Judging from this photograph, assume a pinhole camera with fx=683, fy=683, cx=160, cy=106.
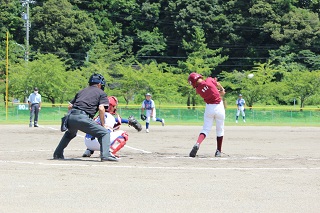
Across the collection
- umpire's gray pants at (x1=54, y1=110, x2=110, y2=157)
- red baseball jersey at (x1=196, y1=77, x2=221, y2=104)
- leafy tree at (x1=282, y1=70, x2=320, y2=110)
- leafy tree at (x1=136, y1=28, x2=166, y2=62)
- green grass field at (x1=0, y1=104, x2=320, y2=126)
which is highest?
leafy tree at (x1=136, y1=28, x2=166, y2=62)

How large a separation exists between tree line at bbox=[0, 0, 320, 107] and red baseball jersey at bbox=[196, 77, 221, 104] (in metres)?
44.4

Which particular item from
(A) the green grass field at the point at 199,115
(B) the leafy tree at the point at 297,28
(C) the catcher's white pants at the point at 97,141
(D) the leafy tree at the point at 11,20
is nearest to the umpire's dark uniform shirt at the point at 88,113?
(C) the catcher's white pants at the point at 97,141

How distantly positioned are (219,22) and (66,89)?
85.8 feet

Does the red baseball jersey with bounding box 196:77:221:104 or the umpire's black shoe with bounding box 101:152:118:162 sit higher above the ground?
the red baseball jersey with bounding box 196:77:221:104

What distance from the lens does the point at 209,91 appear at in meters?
14.8

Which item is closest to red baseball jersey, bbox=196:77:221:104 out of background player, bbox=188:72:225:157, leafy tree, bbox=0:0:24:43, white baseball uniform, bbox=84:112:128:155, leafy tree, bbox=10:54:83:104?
background player, bbox=188:72:225:157

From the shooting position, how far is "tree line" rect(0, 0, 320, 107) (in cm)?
6619

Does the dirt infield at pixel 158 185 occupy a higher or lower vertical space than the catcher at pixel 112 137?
lower

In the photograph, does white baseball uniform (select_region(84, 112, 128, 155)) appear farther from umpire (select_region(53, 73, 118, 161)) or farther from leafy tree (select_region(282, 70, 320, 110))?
leafy tree (select_region(282, 70, 320, 110))

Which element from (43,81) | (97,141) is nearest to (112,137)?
(97,141)

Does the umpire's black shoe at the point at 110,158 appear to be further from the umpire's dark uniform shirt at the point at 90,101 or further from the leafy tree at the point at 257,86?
the leafy tree at the point at 257,86

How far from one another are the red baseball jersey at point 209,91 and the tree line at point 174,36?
44387 millimetres

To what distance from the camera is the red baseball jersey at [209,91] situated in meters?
14.8

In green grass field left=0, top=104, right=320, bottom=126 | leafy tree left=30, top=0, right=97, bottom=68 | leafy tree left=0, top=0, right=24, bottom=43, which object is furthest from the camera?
leafy tree left=0, top=0, right=24, bottom=43
